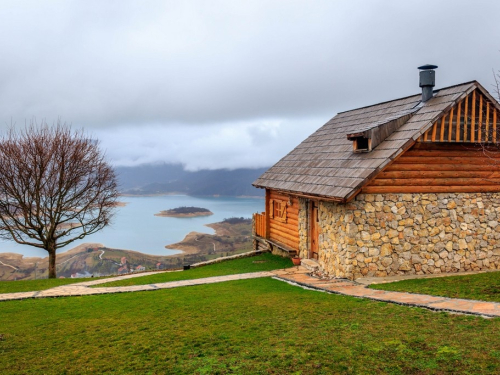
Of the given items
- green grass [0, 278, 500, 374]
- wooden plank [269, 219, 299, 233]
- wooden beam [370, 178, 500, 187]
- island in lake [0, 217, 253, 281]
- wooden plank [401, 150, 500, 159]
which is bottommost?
island in lake [0, 217, 253, 281]

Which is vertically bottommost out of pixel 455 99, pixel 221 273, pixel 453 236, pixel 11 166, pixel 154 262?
pixel 154 262

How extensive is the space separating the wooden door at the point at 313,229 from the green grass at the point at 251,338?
18.7ft

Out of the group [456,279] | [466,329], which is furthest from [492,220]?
[466,329]

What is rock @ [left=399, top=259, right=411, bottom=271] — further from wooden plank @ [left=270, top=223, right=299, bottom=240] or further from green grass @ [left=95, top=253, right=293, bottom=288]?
wooden plank @ [left=270, top=223, right=299, bottom=240]

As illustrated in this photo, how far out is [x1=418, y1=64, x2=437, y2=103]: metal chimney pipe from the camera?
1578cm

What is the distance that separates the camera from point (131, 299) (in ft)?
43.4

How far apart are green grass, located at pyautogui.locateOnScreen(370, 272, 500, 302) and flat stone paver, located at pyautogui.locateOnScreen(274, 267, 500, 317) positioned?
1.60 ft

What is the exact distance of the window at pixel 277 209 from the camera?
21.0m

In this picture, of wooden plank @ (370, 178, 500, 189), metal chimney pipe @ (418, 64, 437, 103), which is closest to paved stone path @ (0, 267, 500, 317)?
wooden plank @ (370, 178, 500, 189)

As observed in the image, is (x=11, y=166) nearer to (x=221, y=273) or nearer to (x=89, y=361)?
(x=221, y=273)

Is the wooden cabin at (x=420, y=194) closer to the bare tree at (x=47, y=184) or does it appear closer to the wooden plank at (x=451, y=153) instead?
the wooden plank at (x=451, y=153)

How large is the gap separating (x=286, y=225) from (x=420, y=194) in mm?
7851

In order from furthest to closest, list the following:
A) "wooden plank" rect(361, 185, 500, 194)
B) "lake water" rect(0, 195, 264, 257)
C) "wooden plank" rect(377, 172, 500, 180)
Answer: "lake water" rect(0, 195, 264, 257), "wooden plank" rect(377, 172, 500, 180), "wooden plank" rect(361, 185, 500, 194)

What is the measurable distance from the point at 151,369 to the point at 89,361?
1319 millimetres
